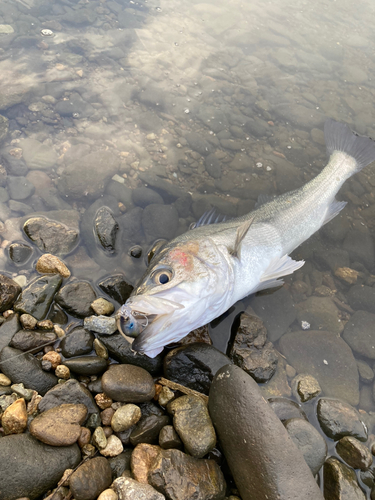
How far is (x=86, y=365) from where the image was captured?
2904 mm

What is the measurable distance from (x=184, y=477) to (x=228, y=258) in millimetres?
2093

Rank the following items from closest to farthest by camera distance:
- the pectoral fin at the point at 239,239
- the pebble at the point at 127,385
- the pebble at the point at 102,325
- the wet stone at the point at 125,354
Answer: the pebble at the point at 127,385 → the wet stone at the point at 125,354 → the pebble at the point at 102,325 → the pectoral fin at the point at 239,239

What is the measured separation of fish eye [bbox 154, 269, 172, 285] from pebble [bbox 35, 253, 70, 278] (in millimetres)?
1441

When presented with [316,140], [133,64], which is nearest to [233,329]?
[316,140]

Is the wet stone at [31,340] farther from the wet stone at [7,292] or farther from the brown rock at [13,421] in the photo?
the brown rock at [13,421]

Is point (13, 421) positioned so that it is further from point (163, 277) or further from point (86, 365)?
point (163, 277)

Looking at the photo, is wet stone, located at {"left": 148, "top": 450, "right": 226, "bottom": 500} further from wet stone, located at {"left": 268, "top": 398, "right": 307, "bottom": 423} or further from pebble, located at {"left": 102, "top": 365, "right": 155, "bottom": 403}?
wet stone, located at {"left": 268, "top": 398, "right": 307, "bottom": 423}

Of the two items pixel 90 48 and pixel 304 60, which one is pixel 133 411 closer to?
pixel 90 48

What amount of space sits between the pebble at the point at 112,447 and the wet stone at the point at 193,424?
49cm

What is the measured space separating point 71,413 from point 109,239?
2.20m

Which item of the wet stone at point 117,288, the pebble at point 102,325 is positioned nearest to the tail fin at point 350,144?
the wet stone at point 117,288

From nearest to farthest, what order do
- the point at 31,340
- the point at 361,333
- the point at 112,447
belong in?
the point at 112,447, the point at 31,340, the point at 361,333

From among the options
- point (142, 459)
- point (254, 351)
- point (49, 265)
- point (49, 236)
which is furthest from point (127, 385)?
point (49, 236)

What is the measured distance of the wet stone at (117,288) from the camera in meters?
3.62
